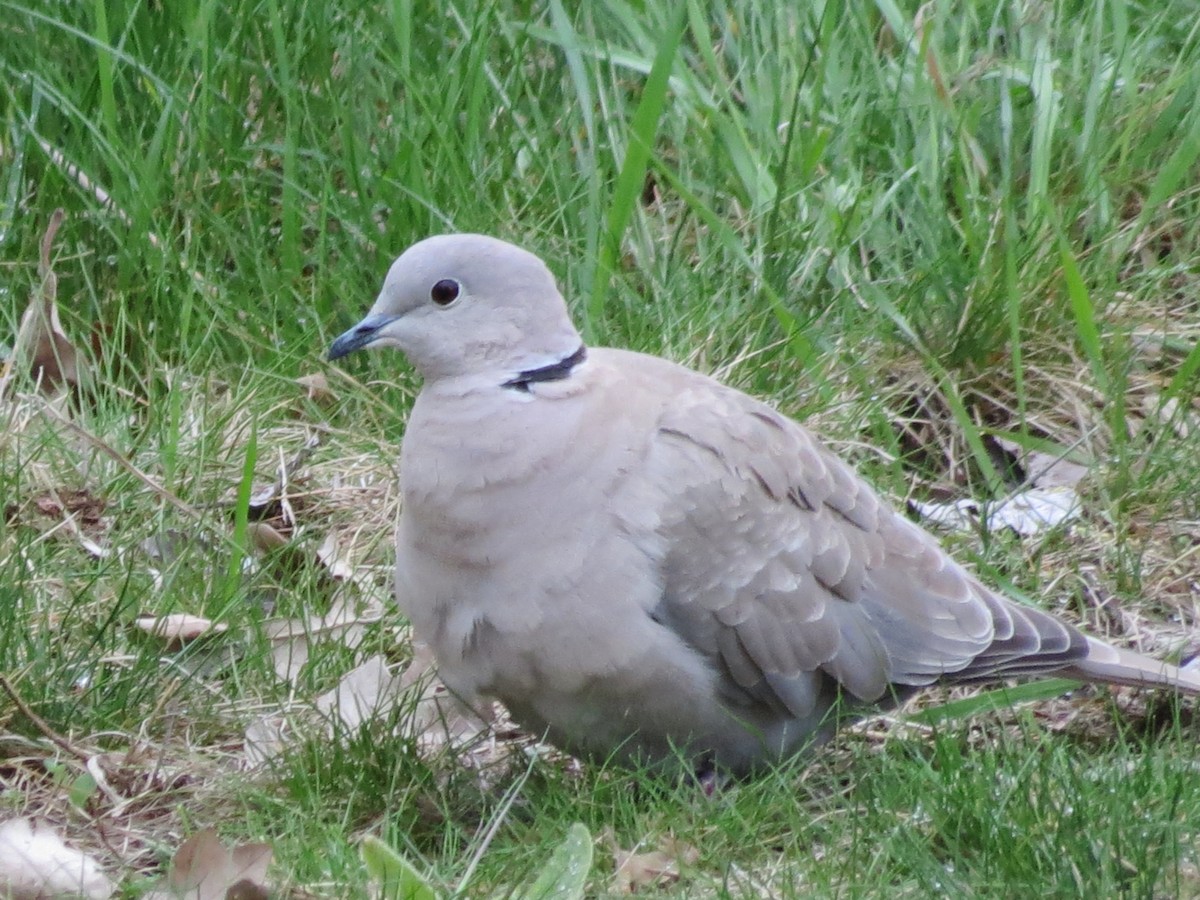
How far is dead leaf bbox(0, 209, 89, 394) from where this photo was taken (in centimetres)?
427

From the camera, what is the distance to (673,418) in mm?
3314

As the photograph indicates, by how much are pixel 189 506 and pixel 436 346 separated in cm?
94

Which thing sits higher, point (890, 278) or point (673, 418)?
point (673, 418)

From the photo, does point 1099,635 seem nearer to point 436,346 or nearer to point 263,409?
point 436,346

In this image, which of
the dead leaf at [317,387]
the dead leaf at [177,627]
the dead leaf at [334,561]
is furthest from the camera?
the dead leaf at [317,387]

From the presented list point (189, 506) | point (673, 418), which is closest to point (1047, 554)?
point (673, 418)

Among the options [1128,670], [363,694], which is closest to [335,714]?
[363,694]

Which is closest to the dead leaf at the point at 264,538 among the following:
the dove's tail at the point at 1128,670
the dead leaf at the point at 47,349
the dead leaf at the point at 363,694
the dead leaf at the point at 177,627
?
the dead leaf at the point at 177,627

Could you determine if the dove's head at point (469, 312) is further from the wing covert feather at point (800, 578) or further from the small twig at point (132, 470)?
the small twig at point (132, 470)

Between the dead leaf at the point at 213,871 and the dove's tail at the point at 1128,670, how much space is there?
1.65m

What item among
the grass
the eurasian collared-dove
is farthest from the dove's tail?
the grass

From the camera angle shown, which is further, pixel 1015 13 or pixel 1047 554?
pixel 1015 13

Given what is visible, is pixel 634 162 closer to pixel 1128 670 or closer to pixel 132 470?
pixel 132 470

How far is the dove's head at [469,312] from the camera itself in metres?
3.28
